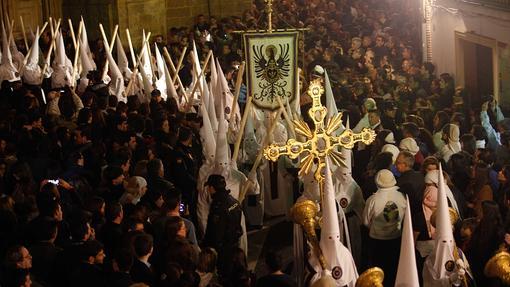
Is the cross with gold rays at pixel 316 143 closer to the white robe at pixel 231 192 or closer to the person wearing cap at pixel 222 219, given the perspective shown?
the person wearing cap at pixel 222 219

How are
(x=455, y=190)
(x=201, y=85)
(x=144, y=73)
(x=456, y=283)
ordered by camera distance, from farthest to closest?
(x=144, y=73) → (x=201, y=85) → (x=455, y=190) → (x=456, y=283)

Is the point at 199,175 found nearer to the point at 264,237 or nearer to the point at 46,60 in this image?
the point at 264,237

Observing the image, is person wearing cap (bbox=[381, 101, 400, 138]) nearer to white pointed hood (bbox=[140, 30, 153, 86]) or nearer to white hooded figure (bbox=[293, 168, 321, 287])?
white pointed hood (bbox=[140, 30, 153, 86])

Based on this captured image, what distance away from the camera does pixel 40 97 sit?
21.1 m

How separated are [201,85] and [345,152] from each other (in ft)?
17.0

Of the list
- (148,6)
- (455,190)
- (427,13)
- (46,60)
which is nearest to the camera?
(455,190)

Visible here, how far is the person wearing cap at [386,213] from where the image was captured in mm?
13383

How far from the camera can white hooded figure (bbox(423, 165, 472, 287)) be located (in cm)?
1142

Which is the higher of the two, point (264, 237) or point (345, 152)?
point (345, 152)

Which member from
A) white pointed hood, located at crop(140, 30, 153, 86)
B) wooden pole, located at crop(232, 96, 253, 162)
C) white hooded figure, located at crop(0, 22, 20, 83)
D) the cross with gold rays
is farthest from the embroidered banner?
white hooded figure, located at crop(0, 22, 20, 83)

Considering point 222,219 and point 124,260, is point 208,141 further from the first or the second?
point 124,260

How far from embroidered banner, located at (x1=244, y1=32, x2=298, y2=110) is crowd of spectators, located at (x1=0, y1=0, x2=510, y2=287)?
3.35ft

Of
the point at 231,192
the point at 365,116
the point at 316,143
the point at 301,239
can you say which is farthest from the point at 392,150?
the point at 316,143

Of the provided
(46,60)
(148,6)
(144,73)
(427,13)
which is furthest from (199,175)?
(148,6)
